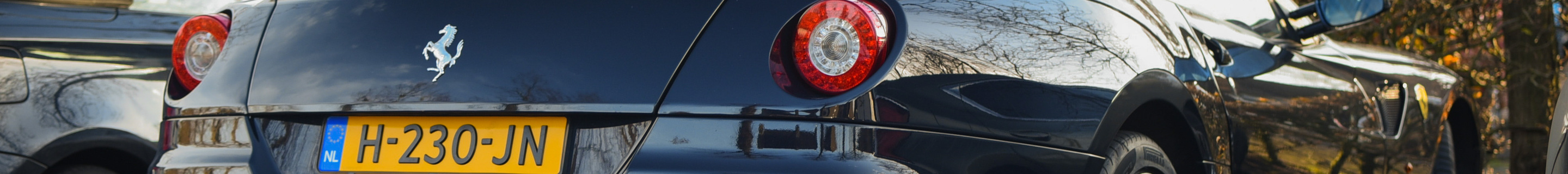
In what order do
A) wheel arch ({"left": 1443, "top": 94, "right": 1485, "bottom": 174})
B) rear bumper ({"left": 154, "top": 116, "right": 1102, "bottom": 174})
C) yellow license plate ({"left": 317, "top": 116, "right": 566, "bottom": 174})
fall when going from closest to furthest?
rear bumper ({"left": 154, "top": 116, "right": 1102, "bottom": 174})
yellow license plate ({"left": 317, "top": 116, "right": 566, "bottom": 174})
wheel arch ({"left": 1443, "top": 94, "right": 1485, "bottom": 174})

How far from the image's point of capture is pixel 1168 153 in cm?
229

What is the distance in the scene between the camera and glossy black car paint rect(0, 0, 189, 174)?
2814 millimetres

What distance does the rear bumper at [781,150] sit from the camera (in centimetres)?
162

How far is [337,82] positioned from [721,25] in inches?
23.1

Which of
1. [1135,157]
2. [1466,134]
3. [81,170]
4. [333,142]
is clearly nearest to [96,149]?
[81,170]

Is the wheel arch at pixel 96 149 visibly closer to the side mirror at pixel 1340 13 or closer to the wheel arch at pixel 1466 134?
the side mirror at pixel 1340 13

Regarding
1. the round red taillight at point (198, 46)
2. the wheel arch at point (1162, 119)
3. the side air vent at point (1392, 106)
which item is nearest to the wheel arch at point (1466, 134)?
the side air vent at point (1392, 106)

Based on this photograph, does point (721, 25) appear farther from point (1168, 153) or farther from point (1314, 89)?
Answer: point (1314, 89)

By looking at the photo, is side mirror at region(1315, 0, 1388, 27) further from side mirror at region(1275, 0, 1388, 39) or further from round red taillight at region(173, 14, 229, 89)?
round red taillight at region(173, 14, 229, 89)

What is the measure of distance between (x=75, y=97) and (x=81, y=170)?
158 mm

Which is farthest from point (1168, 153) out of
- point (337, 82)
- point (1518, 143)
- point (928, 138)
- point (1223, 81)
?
point (1518, 143)

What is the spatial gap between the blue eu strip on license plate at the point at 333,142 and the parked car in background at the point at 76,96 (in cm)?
113

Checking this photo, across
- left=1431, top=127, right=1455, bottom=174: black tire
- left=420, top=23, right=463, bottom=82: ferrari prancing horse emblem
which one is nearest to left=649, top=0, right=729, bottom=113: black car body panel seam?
left=420, top=23, right=463, bottom=82: ferrari prancing horse emblem

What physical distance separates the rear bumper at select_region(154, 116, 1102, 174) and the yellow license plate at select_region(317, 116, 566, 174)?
3cm
